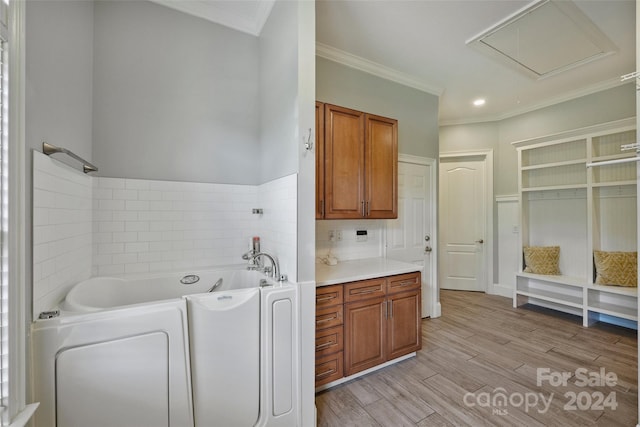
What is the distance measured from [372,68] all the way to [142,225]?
284 cm

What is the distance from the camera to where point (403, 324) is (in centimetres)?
250

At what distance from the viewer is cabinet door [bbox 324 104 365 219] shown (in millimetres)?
2381

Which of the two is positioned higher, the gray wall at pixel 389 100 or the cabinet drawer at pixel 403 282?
the gray wall at pixel 389 100

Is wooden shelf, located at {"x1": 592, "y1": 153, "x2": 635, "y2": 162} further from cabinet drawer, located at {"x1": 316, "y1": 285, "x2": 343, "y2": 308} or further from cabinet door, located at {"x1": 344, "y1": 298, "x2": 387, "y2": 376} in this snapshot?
cabinet drawer, located at {"x1": 316, "y1": 285, "x2": 343, "y2": 308}

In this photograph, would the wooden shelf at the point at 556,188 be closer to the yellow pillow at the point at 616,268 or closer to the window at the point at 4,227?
the yellow pillow at the point at 616,268

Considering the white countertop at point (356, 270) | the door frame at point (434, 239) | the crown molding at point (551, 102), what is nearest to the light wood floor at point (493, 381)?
the door frame at point (434, 239)

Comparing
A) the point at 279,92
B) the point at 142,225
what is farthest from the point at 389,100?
the point at 142,225

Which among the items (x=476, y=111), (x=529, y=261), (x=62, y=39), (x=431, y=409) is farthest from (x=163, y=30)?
(x=529, y=261)

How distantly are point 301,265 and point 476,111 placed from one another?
13.9ft

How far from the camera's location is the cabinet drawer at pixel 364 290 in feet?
7.14

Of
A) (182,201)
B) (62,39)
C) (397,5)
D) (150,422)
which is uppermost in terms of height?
(397,5)

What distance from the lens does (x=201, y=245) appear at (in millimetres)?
2354

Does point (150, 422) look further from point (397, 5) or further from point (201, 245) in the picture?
point (397, 5)

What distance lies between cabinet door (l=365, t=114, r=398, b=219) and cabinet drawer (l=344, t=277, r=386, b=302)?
0.66m
